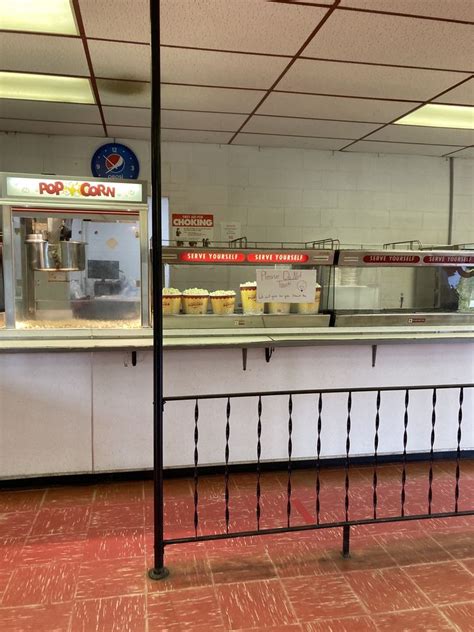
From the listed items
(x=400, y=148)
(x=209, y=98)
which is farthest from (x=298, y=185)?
(x=209, y=98)

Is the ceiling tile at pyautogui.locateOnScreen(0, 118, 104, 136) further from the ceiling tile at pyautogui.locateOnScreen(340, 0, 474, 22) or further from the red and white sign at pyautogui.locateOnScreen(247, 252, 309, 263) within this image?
the ceiling tile at pyautogui.locateOnScreen(340, 0, 474, 22)

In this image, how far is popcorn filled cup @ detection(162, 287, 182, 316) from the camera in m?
3.25

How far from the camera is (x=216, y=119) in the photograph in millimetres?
4203

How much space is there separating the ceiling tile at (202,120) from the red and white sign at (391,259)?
1771 mm

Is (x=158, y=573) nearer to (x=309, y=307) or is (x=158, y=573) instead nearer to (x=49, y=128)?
(x=309, y=307)

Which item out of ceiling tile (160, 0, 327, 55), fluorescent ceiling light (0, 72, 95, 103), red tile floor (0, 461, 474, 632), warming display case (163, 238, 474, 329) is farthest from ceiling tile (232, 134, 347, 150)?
red tile floor (0, 461, 474, 632)

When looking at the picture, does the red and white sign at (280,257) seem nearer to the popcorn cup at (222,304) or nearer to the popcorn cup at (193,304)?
the popcorn cup at (222,304)

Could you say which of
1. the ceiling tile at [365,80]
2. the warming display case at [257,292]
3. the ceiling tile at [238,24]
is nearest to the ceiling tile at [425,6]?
the ceiling tile at [238,24]

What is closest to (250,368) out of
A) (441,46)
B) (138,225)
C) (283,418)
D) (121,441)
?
(283,418)

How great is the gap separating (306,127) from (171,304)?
2311 millimetres

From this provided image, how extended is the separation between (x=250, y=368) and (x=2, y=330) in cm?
160

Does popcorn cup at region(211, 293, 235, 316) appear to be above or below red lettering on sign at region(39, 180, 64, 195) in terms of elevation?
below

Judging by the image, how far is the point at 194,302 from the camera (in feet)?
10.9

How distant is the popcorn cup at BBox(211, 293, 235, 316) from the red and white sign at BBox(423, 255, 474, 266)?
1.43 m
